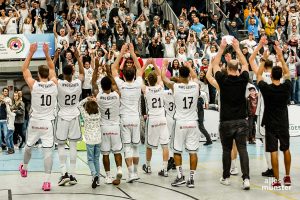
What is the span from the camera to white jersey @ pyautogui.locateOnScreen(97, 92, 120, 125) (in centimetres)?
1078

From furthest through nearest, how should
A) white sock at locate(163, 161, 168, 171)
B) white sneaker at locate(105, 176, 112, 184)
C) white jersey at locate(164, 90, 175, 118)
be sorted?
1. white jersey at locate(164, 90, 175, 118)
2. white sock at locate(163, 161, 168, 171)
3. white sneaker at locate(105, 176, 112, 184)

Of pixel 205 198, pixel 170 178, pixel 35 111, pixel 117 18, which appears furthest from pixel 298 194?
pixel 117 18

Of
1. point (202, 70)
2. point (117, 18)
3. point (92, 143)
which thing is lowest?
point (92, 143)

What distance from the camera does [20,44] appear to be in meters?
21.6

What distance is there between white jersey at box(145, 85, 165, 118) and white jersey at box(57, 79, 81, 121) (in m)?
1.52

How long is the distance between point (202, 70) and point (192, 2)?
37.3 ft

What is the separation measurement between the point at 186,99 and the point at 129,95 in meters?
1.15

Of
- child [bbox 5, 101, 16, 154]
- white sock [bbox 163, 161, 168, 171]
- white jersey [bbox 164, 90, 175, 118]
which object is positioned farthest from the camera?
child [bbox 5, 101, 16, 154]

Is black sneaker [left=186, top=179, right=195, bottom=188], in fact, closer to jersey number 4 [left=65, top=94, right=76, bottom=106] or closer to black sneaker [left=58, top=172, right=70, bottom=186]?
black sneaker [left=58, top=172, right=70, bottom=186]

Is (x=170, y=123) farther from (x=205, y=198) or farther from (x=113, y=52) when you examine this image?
(x=113, y=52)

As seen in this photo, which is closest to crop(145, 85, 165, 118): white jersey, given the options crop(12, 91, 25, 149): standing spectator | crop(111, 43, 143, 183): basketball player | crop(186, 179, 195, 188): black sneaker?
crop(111, 43, 143, 183): basketball player

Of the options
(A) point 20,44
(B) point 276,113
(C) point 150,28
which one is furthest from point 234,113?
(C) point 150,28

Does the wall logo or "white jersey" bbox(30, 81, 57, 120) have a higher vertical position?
the wall logo

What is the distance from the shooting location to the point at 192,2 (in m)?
30.4
